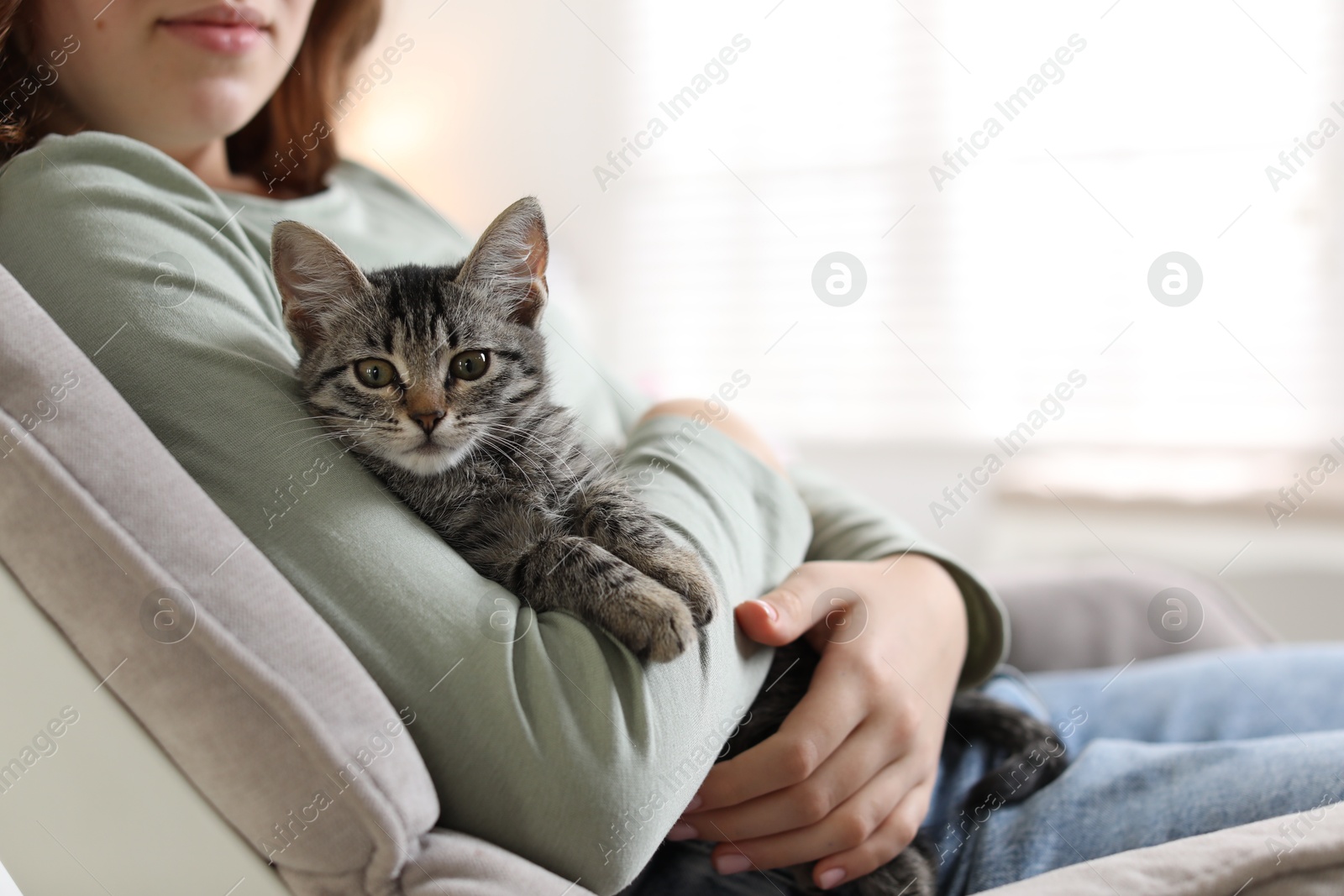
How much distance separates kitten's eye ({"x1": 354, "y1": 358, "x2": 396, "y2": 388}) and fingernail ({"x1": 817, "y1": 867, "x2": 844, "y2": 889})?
0.66 meters


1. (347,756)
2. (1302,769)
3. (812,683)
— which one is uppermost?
(1302,769)

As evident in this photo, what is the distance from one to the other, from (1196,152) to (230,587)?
3354 mm

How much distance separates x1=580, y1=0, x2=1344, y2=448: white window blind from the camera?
2951mm

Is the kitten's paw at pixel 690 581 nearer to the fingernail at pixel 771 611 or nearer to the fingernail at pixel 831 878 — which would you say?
the fingernail at pixel 771 611

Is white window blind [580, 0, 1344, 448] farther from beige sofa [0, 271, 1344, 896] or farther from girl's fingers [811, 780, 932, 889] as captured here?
beige sofa [0, 271, 1344, 896]

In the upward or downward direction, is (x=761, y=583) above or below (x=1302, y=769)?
below

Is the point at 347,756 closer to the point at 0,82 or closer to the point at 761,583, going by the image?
the point at 761,583

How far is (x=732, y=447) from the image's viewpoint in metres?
1.03

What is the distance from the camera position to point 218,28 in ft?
3.04

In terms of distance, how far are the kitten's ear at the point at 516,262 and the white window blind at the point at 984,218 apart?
248 cm

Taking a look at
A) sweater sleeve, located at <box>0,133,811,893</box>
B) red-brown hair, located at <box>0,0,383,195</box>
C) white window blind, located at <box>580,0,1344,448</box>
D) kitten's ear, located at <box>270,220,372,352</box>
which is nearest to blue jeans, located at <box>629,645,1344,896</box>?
sweater sleeve, located at <box>0,133,811,893</box>

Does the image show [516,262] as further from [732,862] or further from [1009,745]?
[1009,745]

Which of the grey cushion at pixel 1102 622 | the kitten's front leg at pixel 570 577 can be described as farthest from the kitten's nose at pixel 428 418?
the grey cushion at pixel 1102 622

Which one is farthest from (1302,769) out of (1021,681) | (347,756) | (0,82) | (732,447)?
(0,82)
